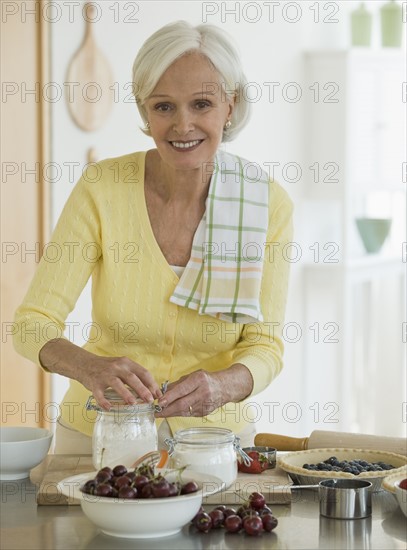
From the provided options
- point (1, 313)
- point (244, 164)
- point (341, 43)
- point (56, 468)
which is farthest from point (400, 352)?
point (56, 468)

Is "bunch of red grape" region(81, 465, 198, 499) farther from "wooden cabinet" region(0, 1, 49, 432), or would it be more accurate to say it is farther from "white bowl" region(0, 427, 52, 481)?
"wooden cabinet" region(0, 1, 49, 432)

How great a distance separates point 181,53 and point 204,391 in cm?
71

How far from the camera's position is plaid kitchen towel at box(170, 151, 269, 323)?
213cm

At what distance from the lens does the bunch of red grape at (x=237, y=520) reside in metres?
1.49

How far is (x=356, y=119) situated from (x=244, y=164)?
2.34 m

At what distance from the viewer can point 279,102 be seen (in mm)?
4516

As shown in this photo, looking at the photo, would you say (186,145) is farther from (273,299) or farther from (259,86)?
(259,86)

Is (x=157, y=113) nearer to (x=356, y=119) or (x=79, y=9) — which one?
(x=79, y=9)

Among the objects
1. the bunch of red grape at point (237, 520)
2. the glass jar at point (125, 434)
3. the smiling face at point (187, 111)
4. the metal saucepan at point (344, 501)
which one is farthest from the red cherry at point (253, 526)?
the smiling face at point (187, 111)

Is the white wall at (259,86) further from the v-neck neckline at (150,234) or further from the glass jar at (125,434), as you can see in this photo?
the glass jar at (125,434)

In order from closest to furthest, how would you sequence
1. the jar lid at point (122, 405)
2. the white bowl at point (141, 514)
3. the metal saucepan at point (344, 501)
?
the white bowl at point (141, 514) < the metal saucepan at point (344, 501) < the jar lid at point (122, 405)

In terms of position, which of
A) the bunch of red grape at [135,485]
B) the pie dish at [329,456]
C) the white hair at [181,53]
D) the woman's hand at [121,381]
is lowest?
the pie dish at [329,456]

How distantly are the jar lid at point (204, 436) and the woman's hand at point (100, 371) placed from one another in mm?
114

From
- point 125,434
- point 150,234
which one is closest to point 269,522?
point 125,434
